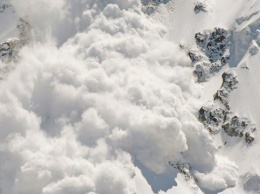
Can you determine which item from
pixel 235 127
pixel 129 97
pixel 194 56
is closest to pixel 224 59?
pixel 194 56

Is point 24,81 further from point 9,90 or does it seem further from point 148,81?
point 148,81

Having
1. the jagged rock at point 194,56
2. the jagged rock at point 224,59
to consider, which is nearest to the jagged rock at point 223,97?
the jagged rock at point 224,59

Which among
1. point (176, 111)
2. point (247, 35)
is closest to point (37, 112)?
point (176, 111)

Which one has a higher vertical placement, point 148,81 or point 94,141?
point 148,81

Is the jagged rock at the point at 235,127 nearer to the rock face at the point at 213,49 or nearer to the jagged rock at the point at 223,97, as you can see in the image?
the jagged rock at the point at 223,97

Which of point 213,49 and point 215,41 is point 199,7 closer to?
point 215,41

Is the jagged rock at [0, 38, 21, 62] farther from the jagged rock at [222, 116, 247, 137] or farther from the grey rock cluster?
the jagged rock at [222, 116, 247, 137]
